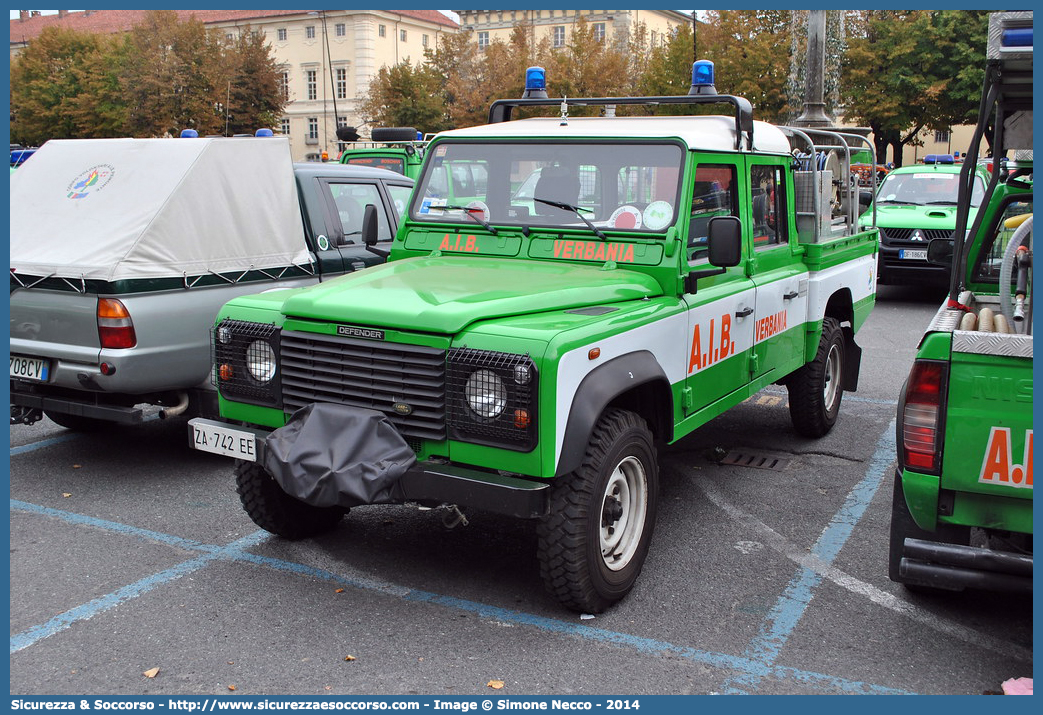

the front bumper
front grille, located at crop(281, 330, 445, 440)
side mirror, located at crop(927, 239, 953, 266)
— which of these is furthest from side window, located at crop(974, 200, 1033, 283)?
front grille, located at crop(281, 330, 445, 440)

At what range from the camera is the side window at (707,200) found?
17.1 feet

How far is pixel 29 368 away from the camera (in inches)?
238

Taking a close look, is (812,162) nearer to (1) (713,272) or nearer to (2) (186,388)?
(1) (713,272)

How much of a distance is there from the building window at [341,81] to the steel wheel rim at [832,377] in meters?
66.7

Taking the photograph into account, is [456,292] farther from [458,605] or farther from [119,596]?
[119,596]

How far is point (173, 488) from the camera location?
20.1 feet

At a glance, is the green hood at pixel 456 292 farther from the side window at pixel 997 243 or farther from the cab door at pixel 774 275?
the side window at pixel 997 243

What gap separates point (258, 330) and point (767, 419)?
4627 mm

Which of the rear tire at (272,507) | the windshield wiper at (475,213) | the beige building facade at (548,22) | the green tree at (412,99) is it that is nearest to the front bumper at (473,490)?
the rear tire at (272,507)

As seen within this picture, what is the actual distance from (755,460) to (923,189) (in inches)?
388

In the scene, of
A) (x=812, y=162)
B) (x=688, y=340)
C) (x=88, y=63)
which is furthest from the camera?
(x=88, y=63)

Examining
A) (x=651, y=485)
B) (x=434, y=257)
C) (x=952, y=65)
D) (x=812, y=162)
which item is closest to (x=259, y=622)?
(x=651, y=485)

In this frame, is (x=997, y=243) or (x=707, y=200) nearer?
(x=707, y=200)

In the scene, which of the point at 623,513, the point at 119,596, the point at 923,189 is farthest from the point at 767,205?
the point at 923,189
